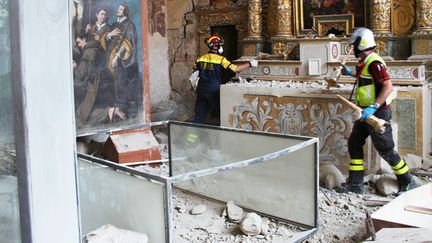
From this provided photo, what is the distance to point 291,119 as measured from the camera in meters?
4.91

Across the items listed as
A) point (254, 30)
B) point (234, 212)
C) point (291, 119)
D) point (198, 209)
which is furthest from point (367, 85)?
point (254, 30)

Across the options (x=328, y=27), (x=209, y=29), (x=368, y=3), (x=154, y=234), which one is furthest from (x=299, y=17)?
(x=154, y=234)

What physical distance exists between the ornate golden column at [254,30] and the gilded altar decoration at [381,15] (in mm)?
1784

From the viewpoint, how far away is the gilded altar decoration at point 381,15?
21.2ft

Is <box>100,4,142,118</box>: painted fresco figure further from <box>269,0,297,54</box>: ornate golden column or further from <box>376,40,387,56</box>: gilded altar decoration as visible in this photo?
<box>376,40,387,56</box>: gilded altar decoration

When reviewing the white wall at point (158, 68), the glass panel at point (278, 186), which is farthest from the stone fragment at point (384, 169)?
the white wall at point (158, 68)

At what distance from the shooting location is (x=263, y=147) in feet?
11.0

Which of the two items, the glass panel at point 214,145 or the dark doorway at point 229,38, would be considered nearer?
the glass panel at point 214,145

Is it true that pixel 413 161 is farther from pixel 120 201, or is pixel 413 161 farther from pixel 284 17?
pixel 284 17

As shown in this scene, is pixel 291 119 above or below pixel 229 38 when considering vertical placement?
below

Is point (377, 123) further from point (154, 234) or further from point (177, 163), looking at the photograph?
point (154, 234)

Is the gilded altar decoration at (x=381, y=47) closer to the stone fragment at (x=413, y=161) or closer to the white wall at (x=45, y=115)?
the stone fragment at (x=413, y=161)

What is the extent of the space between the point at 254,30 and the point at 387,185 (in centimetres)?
418

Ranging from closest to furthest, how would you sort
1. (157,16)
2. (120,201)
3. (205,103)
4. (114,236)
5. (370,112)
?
1. (114,236)
2. (120,201)
3. (370,112)
4. (205,103)
5. (157,16)
